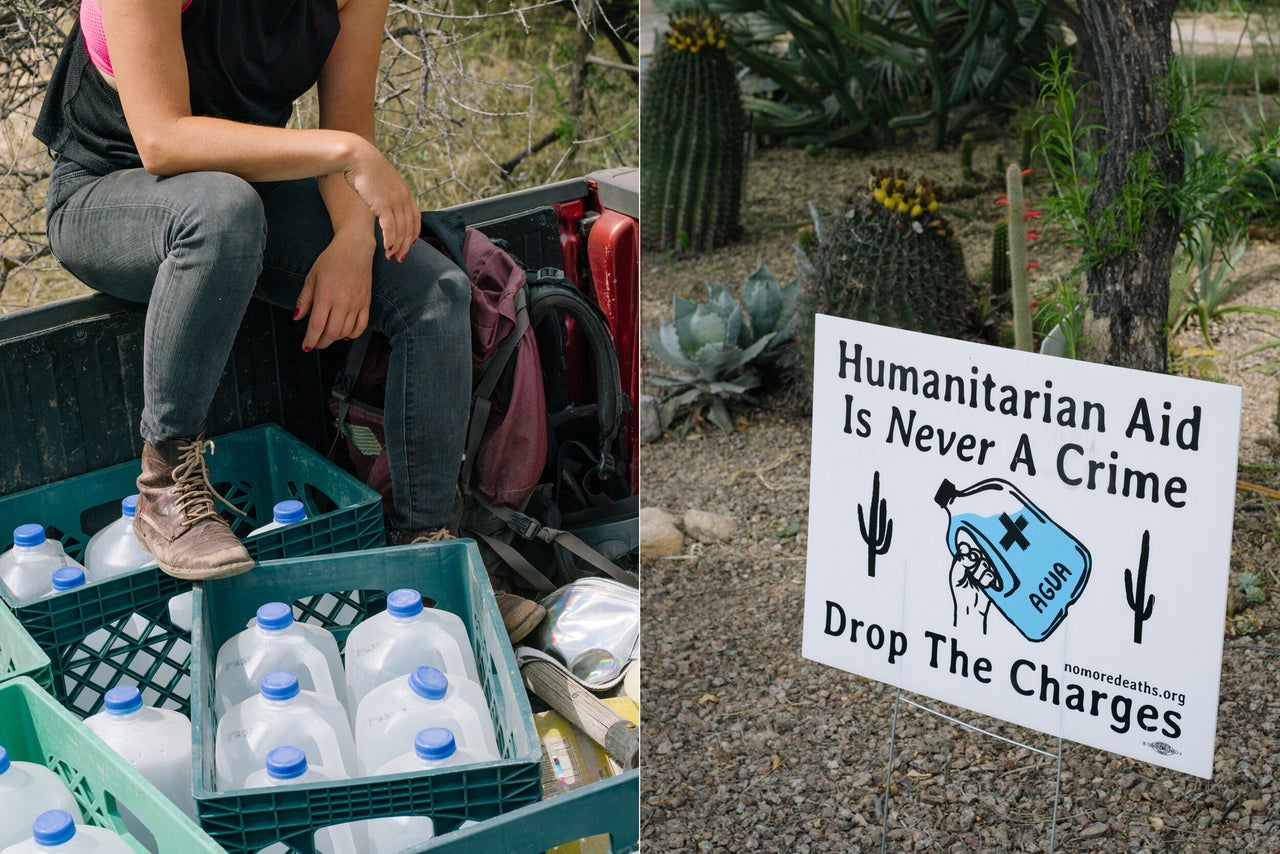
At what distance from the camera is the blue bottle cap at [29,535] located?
1.94 meters

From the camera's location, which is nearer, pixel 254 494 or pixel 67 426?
pixel 67 426

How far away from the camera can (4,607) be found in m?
1.74

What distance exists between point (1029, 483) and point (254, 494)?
4.43 ft

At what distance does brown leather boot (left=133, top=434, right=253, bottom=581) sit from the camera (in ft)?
5.89

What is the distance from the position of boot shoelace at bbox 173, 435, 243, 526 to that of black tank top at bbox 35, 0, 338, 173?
464mm

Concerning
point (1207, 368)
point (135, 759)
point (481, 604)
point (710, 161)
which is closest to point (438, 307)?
point (481, 604)

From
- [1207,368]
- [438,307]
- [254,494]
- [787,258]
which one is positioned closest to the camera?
[438,307]

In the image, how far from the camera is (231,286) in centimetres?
184

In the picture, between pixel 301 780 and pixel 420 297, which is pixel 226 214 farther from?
pixel 301 780

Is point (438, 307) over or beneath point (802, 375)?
over

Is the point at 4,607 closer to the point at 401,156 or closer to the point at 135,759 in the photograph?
the point at 135,759

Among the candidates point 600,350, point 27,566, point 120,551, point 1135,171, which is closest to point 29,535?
point 27,566

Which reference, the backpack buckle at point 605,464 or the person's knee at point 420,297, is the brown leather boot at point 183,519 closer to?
the person's knee at point 420,297

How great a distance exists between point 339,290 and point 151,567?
48cm
